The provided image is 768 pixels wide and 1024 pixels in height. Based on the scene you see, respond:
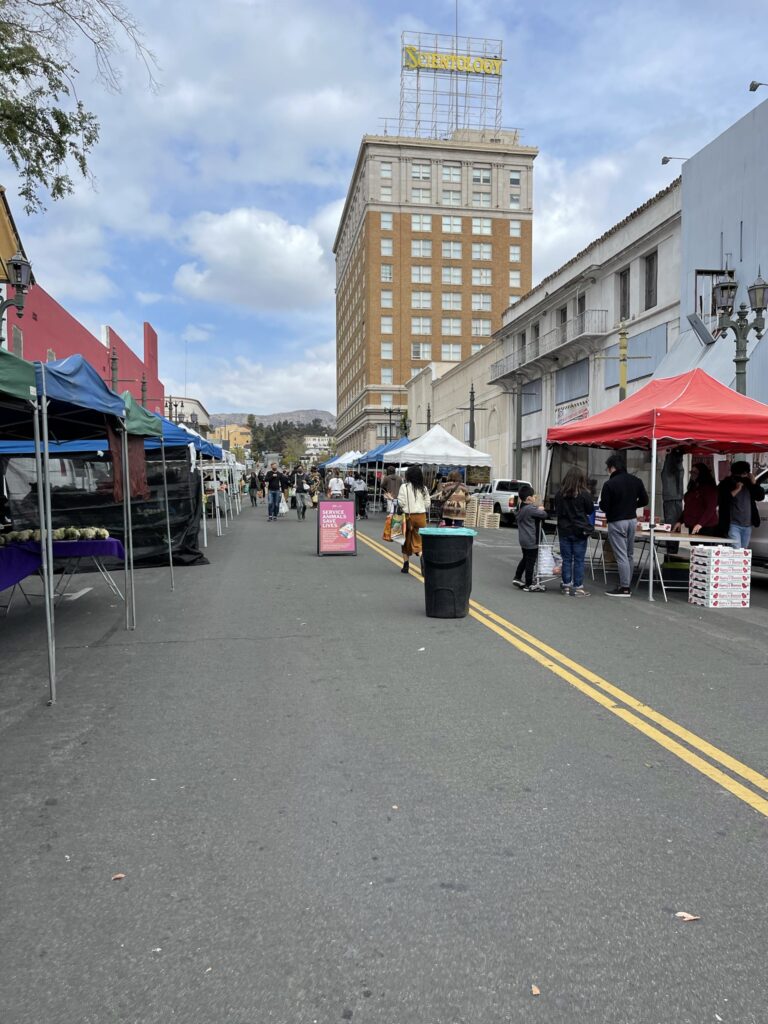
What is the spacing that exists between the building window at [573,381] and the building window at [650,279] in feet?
15.3

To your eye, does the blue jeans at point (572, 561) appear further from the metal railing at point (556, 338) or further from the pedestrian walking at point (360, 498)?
the metal railing at point (556, 338)

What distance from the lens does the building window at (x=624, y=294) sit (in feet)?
95.8

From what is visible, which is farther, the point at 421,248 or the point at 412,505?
the point at 421,248

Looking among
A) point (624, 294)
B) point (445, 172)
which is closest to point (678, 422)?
point (624, 294)

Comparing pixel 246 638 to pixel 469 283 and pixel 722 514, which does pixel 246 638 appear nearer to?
pixel 722 514

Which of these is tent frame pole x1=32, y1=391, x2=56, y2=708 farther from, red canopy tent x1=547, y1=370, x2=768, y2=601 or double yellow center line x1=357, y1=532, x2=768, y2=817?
red canopy tent x1=547, y1=370, x2=768, y2=601

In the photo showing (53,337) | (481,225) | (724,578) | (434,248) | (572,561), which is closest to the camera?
(724,578)

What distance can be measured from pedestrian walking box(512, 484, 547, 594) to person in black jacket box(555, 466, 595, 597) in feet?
1.18

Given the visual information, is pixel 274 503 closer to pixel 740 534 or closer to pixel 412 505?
pixel 412 505

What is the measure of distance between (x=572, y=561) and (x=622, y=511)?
3.21 ft

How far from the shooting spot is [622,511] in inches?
416

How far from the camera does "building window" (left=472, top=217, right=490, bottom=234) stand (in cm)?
8962

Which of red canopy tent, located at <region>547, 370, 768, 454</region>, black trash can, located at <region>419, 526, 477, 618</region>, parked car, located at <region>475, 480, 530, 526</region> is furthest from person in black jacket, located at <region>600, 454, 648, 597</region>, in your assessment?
parked car, located at <region>475, 480, 530, 526</region>

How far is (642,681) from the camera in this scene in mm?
6082
